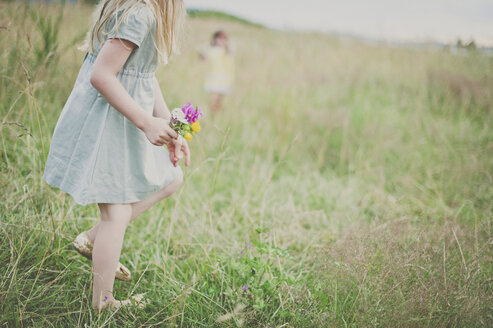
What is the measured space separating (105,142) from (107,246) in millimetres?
392

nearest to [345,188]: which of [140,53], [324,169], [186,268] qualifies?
[324,169]

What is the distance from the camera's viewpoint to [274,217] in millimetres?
2180

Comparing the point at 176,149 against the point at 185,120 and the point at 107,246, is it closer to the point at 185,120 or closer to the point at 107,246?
the point at 185,120

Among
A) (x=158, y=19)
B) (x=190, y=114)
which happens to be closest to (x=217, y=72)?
(x=158, y=19)

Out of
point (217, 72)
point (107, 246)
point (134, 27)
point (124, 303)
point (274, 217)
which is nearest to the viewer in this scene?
point (134, 27)

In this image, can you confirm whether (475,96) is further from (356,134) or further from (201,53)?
(201,53)

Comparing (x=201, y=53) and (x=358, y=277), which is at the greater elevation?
(x=201, y=53)

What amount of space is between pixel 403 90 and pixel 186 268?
494 centimetres

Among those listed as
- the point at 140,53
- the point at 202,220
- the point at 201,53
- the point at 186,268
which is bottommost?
the point at 186,268

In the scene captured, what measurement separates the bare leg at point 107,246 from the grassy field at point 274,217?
0.42 ft

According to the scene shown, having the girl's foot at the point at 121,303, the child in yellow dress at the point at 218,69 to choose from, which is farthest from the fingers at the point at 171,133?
the child in yellow dress at the point at 218,69

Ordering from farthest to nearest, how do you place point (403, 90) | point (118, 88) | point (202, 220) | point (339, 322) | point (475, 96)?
point (403, 90), point (475, 96), point (202, 220), point (339, 322), point (118, 88)

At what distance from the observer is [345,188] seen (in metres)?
2.93

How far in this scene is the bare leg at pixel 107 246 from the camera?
127 centimetres
